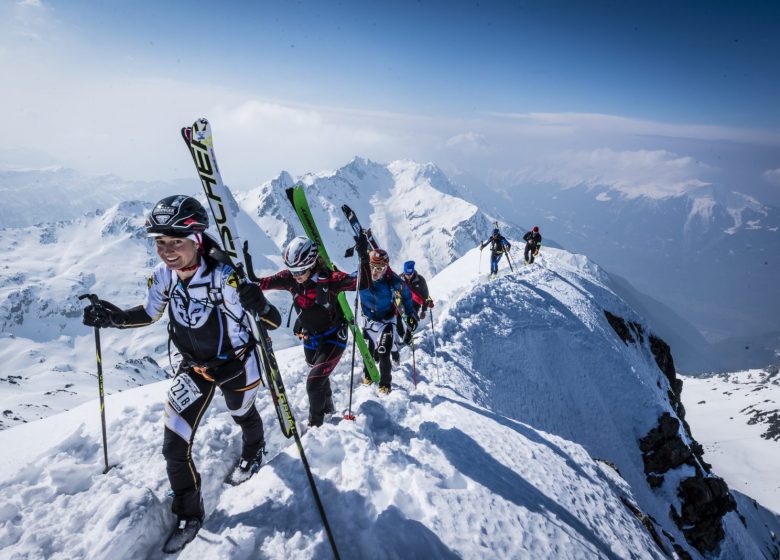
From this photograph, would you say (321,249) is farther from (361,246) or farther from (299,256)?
(299,256)

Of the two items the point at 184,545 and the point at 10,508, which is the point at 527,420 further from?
the point at 10,508

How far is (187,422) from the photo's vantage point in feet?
16.3

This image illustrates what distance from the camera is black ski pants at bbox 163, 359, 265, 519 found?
483cm

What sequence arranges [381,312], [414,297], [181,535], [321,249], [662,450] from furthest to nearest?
[662,450] < [414,297] < [321,249] < [381,312] < [181,535]

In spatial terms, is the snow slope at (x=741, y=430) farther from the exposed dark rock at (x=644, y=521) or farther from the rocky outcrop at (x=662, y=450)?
the exposed dark rock at (x=644, y=521)

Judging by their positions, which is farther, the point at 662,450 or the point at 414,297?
the point at 662,450

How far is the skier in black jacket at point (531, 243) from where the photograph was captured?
1044 inches

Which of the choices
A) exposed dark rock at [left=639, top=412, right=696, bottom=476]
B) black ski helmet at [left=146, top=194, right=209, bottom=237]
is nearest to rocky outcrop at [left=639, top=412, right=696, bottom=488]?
exposed dark rock at [left=639, top=412, right=696, bottom=476]

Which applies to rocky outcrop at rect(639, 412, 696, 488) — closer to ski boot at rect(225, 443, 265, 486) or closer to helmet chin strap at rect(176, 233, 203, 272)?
ski boot at rect(225, 443, 265, 486)

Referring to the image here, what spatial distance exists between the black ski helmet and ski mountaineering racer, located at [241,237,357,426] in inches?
87.7

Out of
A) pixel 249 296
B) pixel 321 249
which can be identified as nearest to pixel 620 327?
pixel 321 249

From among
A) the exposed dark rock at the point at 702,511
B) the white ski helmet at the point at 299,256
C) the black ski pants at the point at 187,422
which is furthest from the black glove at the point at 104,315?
the exposed dark rock at the point at 702,511

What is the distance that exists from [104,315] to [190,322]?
47.8 inches

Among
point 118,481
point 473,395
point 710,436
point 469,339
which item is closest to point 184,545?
point 118,481
